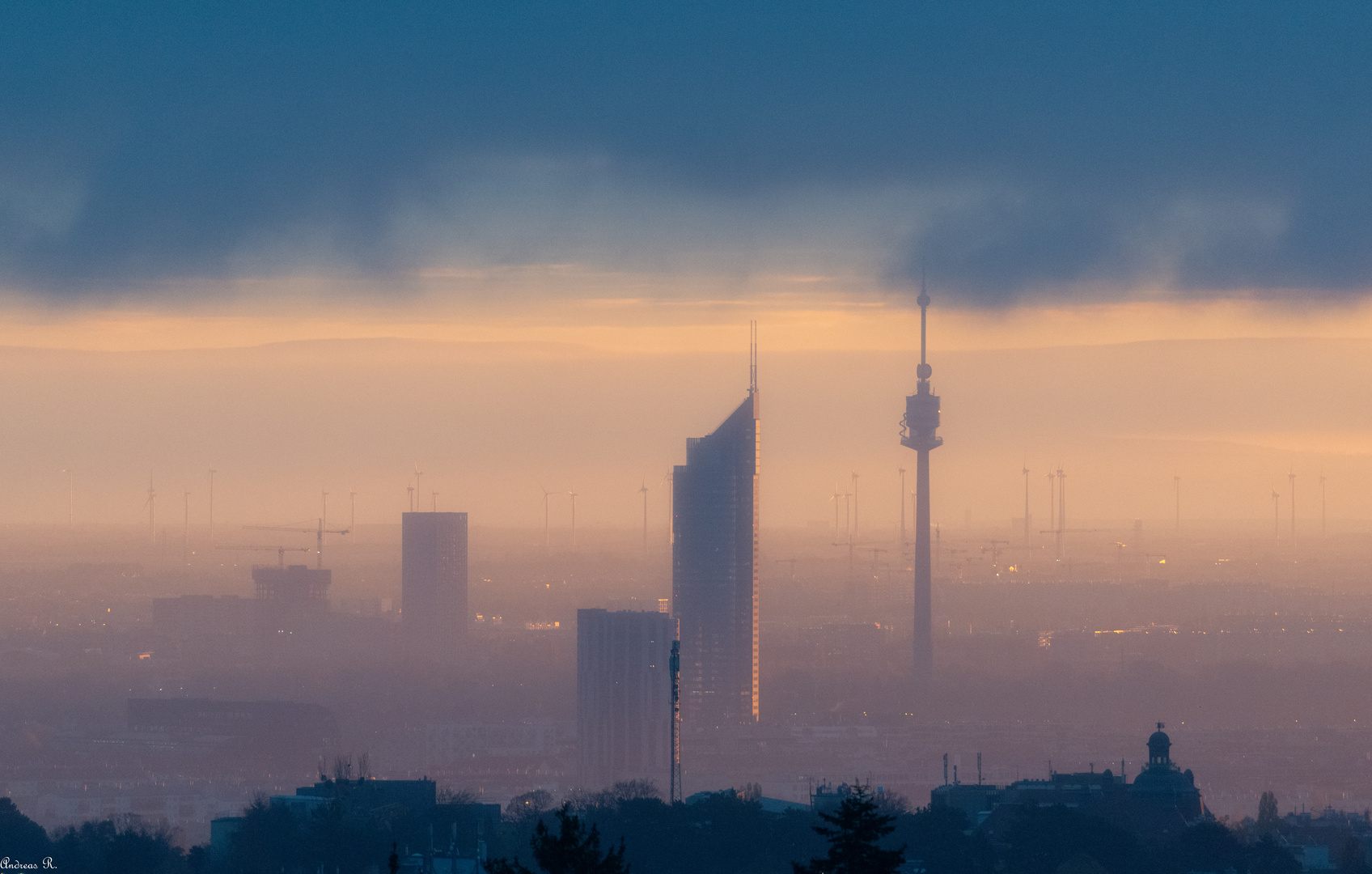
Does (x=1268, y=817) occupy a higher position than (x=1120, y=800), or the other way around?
(x=1120, y=800)

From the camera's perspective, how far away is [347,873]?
3565 inches

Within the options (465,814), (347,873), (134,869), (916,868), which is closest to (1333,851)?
(916,868)

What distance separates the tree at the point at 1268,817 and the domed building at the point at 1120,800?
598cm

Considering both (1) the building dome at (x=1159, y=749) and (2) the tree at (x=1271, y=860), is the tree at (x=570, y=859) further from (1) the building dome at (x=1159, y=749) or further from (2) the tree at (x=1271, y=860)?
(1) the building dome at (x=1159, y=749)

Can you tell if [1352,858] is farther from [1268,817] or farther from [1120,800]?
[1268,817]

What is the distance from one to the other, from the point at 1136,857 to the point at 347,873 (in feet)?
113

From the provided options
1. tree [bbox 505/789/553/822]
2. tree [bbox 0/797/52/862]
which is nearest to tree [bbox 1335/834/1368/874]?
tree [bbox 505/789/553/822]

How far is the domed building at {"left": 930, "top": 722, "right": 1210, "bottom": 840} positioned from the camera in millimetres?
101875

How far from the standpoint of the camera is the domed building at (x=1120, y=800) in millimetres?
101875

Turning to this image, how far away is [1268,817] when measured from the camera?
126 meters

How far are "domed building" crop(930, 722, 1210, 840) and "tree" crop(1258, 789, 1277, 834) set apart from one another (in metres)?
5.98

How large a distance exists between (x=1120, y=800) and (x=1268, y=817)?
24335 millimetres

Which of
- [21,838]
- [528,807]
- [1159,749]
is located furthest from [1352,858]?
[21,838]

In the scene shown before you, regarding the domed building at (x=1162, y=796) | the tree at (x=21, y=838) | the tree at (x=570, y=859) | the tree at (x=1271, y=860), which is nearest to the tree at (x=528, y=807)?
the tree at (x=21, y=838)
